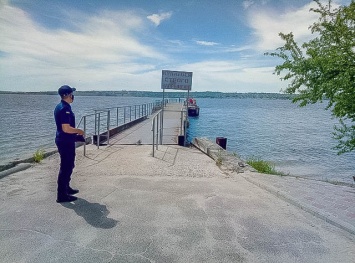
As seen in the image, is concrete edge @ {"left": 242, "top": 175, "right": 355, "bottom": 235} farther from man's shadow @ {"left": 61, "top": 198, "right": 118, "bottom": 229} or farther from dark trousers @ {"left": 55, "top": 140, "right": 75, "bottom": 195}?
dark trousers @ {"left": 55, "top": 140, "right": 75, "bottom": 195}

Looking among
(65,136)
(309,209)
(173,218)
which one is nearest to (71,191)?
(65,136)

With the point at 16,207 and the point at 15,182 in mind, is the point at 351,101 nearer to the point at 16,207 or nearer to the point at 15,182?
the point at 16,207

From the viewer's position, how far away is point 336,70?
18.7ft

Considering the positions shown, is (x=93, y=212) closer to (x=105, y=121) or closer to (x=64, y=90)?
(x=64, y=90)

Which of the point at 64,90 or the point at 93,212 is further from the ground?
the point at 64,90

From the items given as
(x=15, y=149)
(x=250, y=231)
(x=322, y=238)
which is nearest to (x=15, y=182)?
(x=250, y=231)

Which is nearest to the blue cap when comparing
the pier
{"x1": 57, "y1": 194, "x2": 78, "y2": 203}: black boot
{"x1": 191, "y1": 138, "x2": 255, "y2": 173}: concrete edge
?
{"x1": 57, "y1": 194, "x2": 78, "y2": 203}: black boot

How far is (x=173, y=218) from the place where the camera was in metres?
3.95

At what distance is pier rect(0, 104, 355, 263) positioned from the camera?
3.07 meters

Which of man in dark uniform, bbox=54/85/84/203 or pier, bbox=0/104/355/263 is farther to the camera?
man in dark uniform, bbox=54/85/84/203

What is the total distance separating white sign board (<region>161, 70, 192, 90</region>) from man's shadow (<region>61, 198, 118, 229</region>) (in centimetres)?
684

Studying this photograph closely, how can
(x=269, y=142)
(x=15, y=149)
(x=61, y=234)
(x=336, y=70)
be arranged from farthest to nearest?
(x=269, y=142), (x=15, y=149), (x=336, y=70), (x=61, y=234)

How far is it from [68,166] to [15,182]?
5.58 ft

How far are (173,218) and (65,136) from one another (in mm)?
2284
